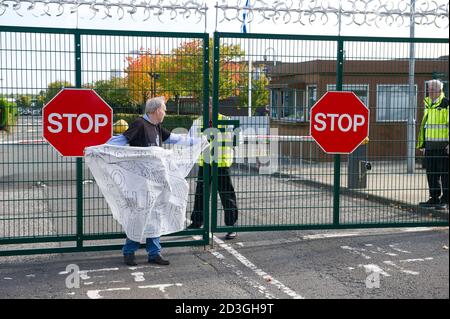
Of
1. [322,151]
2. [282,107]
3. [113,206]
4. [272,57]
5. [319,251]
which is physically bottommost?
[319,251]

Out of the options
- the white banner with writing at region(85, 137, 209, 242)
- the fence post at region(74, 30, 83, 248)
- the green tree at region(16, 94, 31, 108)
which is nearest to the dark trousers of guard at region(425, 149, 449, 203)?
the white banner with writing at region(85, 137, 209, 242)

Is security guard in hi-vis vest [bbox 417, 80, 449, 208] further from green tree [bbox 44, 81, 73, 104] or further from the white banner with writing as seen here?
green tree [bbox 44, 81, 73, 104]

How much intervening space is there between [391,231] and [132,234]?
4.02 m

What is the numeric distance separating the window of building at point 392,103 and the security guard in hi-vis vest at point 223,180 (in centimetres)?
227

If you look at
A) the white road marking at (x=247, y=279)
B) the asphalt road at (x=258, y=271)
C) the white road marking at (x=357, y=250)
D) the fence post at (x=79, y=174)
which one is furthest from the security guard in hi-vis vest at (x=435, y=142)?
the fence post at (x=79, y=174)

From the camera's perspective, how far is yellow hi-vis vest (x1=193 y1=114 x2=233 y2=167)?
7.55 metres

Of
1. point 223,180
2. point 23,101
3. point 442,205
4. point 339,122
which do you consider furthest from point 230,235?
point 442,205

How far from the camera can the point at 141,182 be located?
6.73 m

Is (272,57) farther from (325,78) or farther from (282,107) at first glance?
(325,78)

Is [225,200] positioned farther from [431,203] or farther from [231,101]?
[431,203]

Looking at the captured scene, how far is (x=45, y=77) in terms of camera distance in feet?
22.3

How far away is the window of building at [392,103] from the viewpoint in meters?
8.31

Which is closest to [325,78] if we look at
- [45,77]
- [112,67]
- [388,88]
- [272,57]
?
[388,88]

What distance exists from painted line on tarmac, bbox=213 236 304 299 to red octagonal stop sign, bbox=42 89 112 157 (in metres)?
2.12
